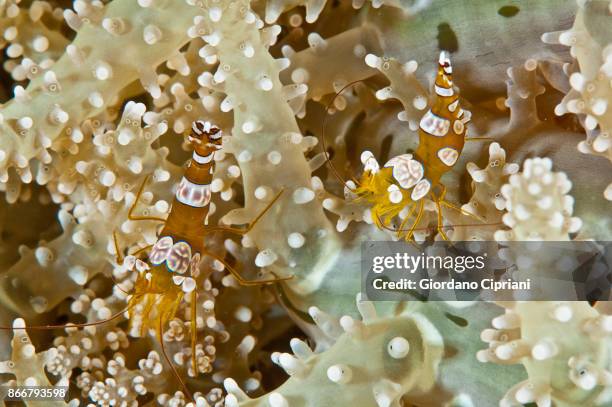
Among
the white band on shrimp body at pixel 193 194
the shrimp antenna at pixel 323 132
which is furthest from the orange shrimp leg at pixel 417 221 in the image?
the white band on shrimp body at pixel 193 194

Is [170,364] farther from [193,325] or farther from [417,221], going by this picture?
[417,221]

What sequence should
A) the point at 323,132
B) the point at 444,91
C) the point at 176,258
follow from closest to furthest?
1. the point at 444,91
2. the point at 176,258
3. the point at 323,132

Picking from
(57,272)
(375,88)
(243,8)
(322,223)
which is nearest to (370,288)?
(322,223)

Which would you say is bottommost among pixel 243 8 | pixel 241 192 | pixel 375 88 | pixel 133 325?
pixel 133 325

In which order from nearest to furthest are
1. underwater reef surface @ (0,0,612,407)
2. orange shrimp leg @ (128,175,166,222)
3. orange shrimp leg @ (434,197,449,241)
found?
1. underwater reef surface @ (0,0,612,407)
2. orange shrimp leg @ (434,197,449,241)
3. orange shrimp leg @ (128,175,166,222)

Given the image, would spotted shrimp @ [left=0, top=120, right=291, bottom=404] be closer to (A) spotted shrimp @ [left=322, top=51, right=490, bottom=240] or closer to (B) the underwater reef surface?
(B) the underwater reef surface

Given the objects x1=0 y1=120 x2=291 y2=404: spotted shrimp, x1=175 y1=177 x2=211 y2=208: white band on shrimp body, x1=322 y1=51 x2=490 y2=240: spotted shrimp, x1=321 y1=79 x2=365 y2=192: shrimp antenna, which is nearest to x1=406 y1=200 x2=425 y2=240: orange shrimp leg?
x1=322 y1=51 x2=490 y2=240: spotted shrimp

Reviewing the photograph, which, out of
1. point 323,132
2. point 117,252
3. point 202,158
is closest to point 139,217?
point 117,252

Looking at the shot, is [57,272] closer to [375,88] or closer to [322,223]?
[322,223]
